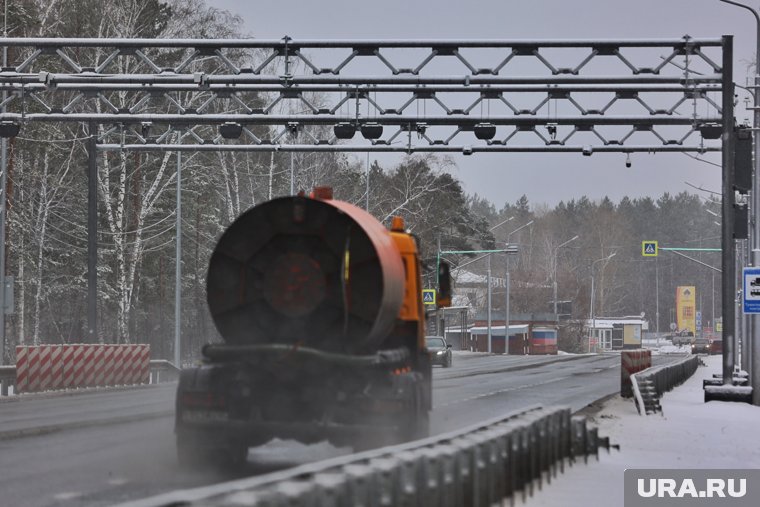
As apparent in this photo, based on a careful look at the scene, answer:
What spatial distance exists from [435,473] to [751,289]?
19570 millimetres

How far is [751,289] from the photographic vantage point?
90.9ft

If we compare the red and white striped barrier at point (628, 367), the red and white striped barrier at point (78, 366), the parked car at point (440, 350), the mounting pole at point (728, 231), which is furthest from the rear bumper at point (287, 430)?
the parked car at point (440, 350)

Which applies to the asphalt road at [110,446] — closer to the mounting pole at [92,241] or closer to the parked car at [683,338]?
the mounting pole at [92,241]

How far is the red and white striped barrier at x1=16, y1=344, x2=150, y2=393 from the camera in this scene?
3306 cm

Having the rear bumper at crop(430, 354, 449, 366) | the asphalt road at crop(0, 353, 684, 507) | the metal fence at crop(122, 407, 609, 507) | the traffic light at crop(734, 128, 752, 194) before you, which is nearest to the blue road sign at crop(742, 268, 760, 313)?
the traffic light at crop(734, 128, 752, 194)

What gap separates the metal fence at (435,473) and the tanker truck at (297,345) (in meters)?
1.48

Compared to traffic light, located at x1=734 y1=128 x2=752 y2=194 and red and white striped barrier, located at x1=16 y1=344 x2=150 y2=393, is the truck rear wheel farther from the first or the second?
red and white striped barrier, located at x1=16 y1=344 x2=150 y2=393

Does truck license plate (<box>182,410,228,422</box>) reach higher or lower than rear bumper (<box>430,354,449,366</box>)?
higher

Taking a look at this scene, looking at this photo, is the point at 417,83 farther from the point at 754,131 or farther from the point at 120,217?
the point at 120,217

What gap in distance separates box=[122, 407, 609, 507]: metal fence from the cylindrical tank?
1895mm

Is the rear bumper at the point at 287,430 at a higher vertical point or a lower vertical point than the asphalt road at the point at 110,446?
higher

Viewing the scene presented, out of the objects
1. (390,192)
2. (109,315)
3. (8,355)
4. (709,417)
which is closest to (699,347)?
(390,192)

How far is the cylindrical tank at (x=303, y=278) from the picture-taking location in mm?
14125

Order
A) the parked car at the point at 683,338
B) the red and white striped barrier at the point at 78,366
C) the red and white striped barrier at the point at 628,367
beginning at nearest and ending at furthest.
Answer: the red and white striped barrier at the point at 628,367, the red and white striped barrier at the point at 78,366, the parked car at the point at 683,338
